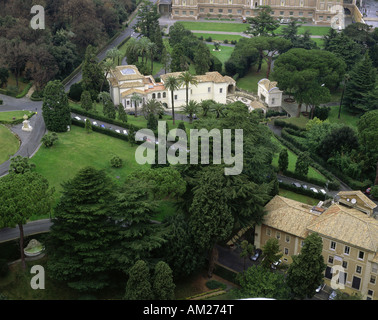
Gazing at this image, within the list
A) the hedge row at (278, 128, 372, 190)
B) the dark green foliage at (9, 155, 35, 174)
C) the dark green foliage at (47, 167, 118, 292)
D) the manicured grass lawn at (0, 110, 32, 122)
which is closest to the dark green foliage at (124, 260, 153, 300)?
the dark green foliage at (47, 167, 118, 292)

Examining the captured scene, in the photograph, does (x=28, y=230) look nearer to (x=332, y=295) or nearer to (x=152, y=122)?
(x=152, y=122)

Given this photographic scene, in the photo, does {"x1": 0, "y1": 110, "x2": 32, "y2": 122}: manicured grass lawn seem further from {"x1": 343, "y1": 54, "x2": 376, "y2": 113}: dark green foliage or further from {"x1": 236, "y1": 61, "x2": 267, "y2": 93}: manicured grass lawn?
{"x1": 343, "y1": 54, "x2": 376, "y2": 113}: dark green foliage

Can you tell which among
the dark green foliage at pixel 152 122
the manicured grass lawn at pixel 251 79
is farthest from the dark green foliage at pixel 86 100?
the manicured grass lawn at pixel 251 79

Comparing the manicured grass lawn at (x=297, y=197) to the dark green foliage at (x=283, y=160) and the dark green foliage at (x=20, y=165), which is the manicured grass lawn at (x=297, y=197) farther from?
the dark green foliage at (x=20, y=165)

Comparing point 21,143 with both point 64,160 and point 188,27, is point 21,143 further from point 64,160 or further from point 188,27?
point 188,27

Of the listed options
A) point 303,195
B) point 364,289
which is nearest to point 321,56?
point 303,195

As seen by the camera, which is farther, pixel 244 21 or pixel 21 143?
pixel 244 21
